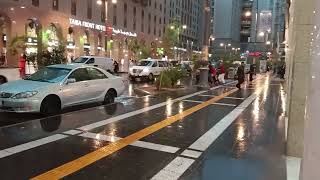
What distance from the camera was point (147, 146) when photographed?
7.70m

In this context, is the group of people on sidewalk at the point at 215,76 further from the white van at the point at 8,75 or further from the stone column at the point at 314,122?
the stone column at the point at 314,122

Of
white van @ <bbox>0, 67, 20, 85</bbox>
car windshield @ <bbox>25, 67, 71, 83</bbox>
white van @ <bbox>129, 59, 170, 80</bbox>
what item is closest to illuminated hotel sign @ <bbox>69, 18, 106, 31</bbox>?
white van @ <bbox>129, 59, 170, 80</bbox>

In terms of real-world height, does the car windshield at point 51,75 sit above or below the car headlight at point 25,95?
above

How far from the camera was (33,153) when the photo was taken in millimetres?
6898

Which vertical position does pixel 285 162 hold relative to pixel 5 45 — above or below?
below

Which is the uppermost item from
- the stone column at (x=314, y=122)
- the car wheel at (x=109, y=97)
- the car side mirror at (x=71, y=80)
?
the stone column at (x=314, y=122)

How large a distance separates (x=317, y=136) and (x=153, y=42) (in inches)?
2968

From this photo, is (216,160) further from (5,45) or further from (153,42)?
(153,42)

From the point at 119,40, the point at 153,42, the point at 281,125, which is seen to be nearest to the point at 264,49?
the point at 153,42

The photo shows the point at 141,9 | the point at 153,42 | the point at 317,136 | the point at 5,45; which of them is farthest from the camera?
the point at 153,42

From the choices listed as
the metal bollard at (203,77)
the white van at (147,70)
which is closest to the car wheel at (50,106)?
the metal bollard at (203,77)

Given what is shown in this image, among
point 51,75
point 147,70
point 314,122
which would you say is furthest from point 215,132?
point 147,70

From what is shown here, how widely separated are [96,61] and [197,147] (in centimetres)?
2785

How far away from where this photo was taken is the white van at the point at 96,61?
3319 centimetres
